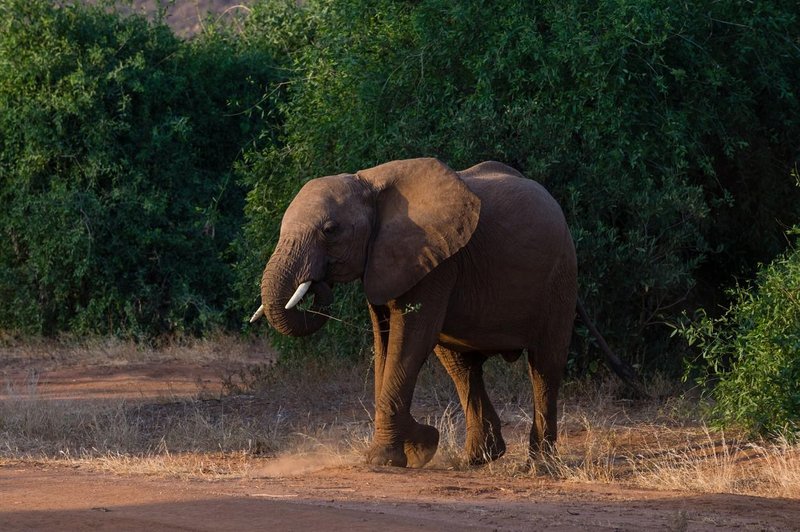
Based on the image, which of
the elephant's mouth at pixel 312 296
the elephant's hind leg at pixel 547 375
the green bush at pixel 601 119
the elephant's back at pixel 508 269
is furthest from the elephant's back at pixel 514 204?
the green bush at pixel 601 119

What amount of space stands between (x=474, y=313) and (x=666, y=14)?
424 cm

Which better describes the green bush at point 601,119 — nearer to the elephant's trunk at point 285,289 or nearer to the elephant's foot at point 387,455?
the elephant's foot at point 387,455

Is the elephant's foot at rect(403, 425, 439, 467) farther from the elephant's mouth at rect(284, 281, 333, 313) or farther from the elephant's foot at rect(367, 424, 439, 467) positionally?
the elephant's mouth at rect(284, 281, 333, 313)

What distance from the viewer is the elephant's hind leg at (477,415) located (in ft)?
30.5

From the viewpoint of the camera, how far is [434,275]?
8703mm

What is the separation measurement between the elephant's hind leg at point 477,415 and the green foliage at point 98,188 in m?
7.37

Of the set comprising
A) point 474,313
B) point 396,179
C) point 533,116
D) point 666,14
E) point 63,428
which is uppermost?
point 666,14

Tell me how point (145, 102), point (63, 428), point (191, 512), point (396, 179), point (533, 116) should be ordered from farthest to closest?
1. point (145, 102)
2. point (533, 116)
3. point (63, 428)
4. point (396, 179)
5. point (191, 512)

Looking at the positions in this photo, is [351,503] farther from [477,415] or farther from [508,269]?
[508,269]

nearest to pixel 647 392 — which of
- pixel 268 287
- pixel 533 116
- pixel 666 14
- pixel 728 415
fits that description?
pixel 728 415

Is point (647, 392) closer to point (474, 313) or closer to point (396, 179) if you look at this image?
point (474, 313)

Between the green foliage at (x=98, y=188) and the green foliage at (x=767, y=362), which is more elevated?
the green foliage at (x=98, y=188)

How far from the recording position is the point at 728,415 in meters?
9.78

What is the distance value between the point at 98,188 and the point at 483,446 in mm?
9161
